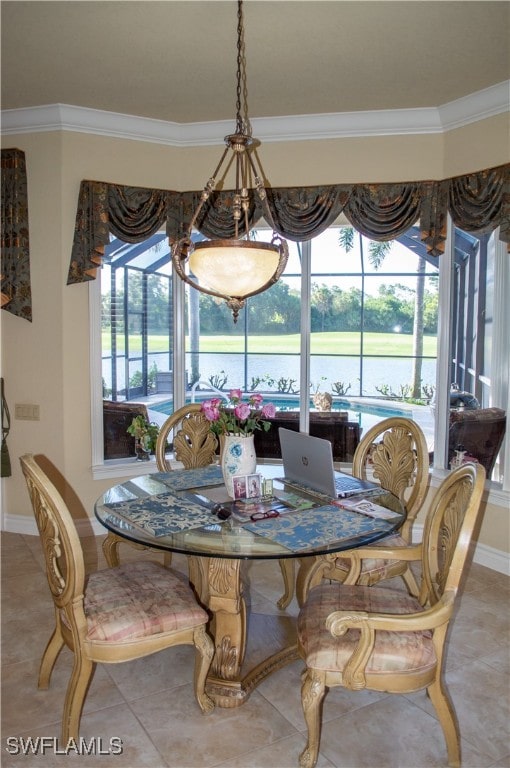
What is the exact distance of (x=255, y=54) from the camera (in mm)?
3143

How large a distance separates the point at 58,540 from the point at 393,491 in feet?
5.50

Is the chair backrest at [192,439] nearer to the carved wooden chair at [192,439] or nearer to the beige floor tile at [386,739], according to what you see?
the carved wooden chair at [192,439]

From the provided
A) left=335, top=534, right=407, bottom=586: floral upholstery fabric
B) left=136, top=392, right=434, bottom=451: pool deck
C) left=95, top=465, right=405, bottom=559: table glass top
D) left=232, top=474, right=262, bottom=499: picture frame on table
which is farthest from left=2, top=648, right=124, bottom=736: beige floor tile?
left=136, top=392, right=434, bottom=451: pool deck

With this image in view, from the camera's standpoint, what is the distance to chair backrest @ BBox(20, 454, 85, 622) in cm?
204

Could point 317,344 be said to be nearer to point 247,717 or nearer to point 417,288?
point 417,288

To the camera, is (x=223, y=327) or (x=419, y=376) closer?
(x=419, y=376)

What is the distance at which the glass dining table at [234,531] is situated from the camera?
2.12m

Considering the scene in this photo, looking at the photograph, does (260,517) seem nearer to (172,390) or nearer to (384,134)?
(172,390)

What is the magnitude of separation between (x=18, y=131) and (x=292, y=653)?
3.68 metres

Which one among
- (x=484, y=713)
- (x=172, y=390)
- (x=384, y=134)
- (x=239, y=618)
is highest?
(x=384, y=134)

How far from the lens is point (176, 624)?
86.6 inches

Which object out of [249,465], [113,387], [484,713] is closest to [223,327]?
[113,387]

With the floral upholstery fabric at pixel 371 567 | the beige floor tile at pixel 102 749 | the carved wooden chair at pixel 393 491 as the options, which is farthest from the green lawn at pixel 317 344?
the beige floor tile at pixel 102 749

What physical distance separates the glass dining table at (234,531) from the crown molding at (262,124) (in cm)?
255
